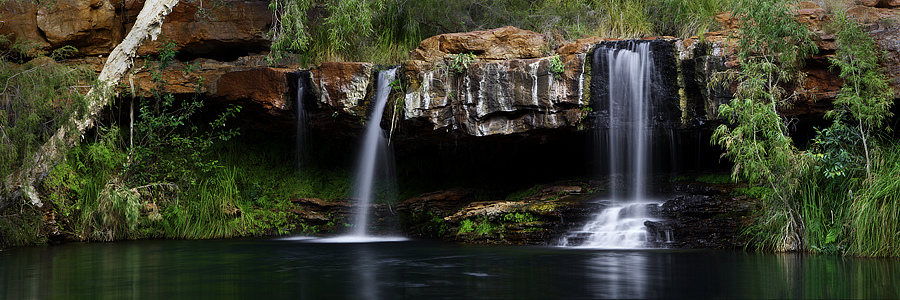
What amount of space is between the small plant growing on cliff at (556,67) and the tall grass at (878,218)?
4.96 metres

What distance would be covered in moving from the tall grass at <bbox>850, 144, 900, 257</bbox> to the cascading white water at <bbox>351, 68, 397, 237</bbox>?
8.03 metres

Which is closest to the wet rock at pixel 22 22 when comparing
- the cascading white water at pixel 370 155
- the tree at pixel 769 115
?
the cascading white water at pixel 370 155

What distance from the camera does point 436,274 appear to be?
25.7 ft

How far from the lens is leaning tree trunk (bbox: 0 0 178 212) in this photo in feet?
37.9

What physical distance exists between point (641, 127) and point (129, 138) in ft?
35.8

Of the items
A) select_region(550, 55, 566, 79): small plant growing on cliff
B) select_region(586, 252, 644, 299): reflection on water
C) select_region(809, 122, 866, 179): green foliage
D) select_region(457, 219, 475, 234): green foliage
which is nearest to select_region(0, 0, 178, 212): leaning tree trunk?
select_region(457, 219, 475, 234): green foliage

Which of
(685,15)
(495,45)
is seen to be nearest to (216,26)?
(495,45)

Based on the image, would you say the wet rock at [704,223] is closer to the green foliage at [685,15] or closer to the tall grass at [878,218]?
the tall grass at [878,218]

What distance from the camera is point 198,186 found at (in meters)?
14.2

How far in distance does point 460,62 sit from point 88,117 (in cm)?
699

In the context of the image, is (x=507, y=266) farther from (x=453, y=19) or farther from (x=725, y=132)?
(x=453, y=19)

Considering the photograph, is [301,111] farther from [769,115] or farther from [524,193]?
[769,115]

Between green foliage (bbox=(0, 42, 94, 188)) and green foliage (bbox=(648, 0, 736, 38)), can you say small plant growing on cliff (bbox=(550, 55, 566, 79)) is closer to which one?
green foliage (bbox=(648, 0, 736, 38))

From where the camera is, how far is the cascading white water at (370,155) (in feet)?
43.3
